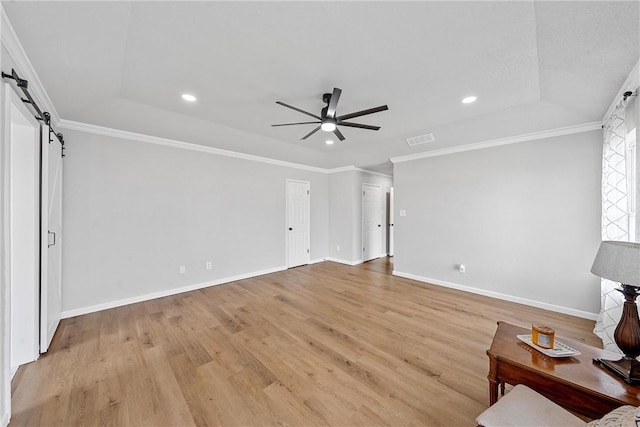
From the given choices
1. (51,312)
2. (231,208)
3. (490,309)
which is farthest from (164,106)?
(490,309)

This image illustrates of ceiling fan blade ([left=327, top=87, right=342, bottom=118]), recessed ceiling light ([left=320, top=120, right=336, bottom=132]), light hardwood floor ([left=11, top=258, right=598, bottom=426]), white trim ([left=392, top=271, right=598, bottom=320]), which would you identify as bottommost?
light hardwood floor ([left=11, top=258, right=598, bottom=426])

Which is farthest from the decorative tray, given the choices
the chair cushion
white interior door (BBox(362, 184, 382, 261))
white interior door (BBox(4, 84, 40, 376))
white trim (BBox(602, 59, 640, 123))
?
white interior door (BBox(362, 184, 382, 261))

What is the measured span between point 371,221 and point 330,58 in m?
4.88

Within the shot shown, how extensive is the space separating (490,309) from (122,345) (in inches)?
178

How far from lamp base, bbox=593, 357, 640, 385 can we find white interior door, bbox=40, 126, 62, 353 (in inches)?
168

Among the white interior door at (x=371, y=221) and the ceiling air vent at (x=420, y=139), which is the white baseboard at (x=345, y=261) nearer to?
the white interior door at (x=371, y=221)

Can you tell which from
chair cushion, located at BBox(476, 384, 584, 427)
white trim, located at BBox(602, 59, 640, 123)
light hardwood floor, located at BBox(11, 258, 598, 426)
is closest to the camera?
chair cushion, located at BBox(476, 384, 584, 427)

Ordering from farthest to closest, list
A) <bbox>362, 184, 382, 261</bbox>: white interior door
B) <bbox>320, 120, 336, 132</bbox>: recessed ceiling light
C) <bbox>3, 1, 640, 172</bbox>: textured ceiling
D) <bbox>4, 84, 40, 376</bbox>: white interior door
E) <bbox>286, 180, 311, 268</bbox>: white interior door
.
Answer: <bbox>362, 184, 382, 261</bbox>: white interior door, <bbox>286, 180, 311, 268</bbox>: white interior door, <bbox>320, 120, 336, 132</bbox>: recessed ceiling light, <bbox>4, 84, 40, 376</bbox>: white interior door, <bbox>3, 1, 640, 172</bbox>: textured ceiling

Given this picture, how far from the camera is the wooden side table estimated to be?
112cm

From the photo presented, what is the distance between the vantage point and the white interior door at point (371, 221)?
246 inches

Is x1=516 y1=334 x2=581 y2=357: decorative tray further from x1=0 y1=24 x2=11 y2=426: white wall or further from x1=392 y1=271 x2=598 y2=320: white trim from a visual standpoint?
x1=0 y1=24 x2=11 y2=426: white wall

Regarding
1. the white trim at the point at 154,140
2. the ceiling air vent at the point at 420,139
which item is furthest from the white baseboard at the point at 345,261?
the ceiling air vent at the point at 420,139

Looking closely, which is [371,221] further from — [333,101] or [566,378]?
[566,378]

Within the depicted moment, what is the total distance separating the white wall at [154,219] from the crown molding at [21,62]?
3.18 feet
